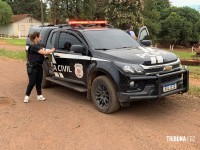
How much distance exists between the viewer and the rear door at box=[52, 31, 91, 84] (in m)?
7.46

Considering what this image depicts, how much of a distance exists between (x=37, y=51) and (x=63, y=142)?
285 centimetres

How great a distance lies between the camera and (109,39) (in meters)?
7.77

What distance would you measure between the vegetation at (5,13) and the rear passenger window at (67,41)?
53.6 metres

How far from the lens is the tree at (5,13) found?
193 feet

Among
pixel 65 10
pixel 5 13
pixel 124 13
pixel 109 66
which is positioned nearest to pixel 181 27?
pixel 124 13

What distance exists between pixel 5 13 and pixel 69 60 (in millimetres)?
55705

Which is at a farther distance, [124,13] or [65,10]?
[124,13]

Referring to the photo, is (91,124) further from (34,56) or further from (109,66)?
(34,56)

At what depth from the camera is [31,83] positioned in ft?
25.9

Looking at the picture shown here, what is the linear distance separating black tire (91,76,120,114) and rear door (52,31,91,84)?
1.62ft

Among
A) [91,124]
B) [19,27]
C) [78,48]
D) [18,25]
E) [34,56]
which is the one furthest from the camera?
[19,27]

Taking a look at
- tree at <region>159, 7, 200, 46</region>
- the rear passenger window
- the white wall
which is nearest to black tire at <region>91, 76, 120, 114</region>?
the rear passenger window

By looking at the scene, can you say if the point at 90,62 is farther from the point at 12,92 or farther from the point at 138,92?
the point at 12,92

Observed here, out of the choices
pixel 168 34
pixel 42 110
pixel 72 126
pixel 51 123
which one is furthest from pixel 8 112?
pixel 168 34
